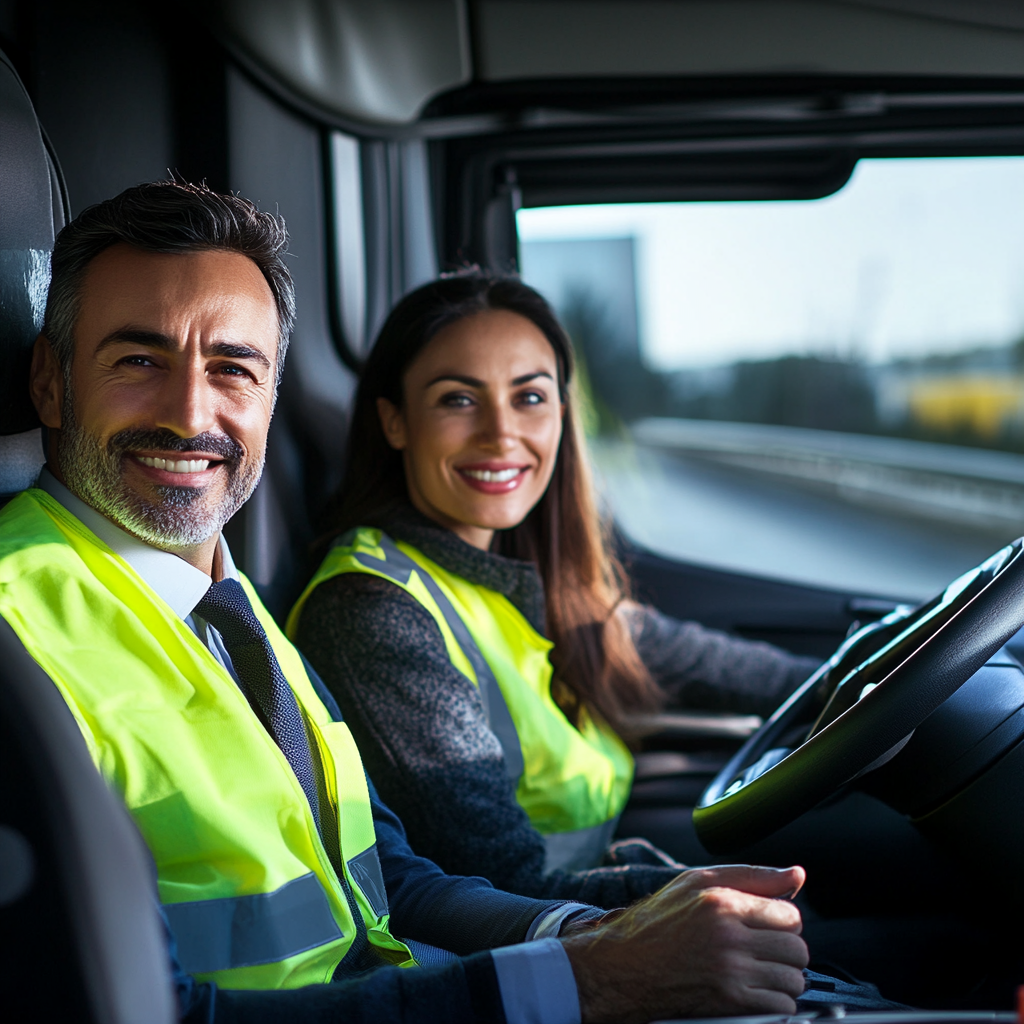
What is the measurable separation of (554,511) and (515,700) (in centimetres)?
50

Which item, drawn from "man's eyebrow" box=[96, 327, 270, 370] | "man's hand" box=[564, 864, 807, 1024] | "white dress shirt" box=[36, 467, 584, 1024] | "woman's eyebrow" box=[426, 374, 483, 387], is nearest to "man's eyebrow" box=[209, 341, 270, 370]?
"man's eyebrow" box=[96, 327, 270, 370]

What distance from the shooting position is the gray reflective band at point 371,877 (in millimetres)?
1181

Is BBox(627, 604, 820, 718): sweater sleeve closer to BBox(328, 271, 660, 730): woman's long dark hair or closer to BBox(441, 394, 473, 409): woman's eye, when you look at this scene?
BBox(328, 271, 660, 730): woman's long dark hair

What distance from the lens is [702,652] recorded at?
7.34ft

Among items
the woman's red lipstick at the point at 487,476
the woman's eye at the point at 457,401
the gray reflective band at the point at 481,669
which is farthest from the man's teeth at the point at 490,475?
the gray reflective band at the point at 481,669

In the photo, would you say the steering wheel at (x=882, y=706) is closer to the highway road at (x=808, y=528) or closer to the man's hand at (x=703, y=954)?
the man's hand at (x=703, y=954)

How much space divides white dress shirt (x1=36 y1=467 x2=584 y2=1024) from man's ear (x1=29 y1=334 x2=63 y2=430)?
0.25ft

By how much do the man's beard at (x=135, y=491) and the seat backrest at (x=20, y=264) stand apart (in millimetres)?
98

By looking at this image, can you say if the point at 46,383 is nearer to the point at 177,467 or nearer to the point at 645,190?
the point at 177,467

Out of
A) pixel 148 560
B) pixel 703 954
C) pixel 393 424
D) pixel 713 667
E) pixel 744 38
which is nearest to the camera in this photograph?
pixel 703 954

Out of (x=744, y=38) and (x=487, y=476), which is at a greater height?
(x=744, y=38)

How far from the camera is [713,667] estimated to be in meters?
2.22

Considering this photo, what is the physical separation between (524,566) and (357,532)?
298mm

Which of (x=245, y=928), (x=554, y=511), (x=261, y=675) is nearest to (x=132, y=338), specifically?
(x=261, y=675)
